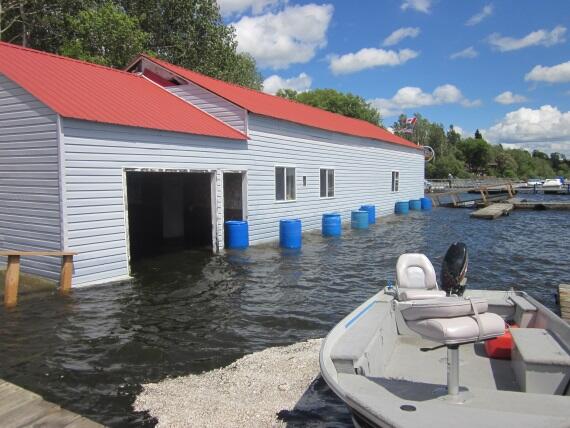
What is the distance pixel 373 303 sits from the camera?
5883mm

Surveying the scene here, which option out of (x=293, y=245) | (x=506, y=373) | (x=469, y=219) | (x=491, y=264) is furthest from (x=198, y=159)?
(x=469, y=219)

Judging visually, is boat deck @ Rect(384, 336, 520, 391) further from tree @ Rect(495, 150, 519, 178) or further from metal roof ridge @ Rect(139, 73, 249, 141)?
tree @ Rect(495, 150, 519, 178)

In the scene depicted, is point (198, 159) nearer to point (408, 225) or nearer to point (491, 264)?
point (491, 264)

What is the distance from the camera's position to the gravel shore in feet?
15.2

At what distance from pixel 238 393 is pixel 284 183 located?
12.2 metres

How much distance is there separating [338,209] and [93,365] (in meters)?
15.5

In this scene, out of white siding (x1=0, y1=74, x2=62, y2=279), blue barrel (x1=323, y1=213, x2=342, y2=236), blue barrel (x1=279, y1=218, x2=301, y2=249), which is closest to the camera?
white siding (x1=0, y1=74, x2=62, y2=279)

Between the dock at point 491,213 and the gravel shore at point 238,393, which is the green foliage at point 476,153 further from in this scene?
the gravel shore at point 238,393

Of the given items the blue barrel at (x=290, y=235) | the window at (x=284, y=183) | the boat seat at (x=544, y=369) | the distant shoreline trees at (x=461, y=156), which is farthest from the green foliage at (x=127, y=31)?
the distant shoreline trees at (x=461, y=156)

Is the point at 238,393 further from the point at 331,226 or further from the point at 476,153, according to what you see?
the point at 476,153

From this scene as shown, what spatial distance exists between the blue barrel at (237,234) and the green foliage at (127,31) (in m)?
14.1

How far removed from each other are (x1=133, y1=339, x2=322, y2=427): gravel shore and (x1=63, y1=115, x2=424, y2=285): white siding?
5300 millimetres

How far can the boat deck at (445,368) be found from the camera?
4711mm

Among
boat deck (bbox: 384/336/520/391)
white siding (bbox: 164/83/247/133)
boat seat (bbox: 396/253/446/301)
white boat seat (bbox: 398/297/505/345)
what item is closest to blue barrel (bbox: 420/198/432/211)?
white siding (bbox: 164/83/247/133)
